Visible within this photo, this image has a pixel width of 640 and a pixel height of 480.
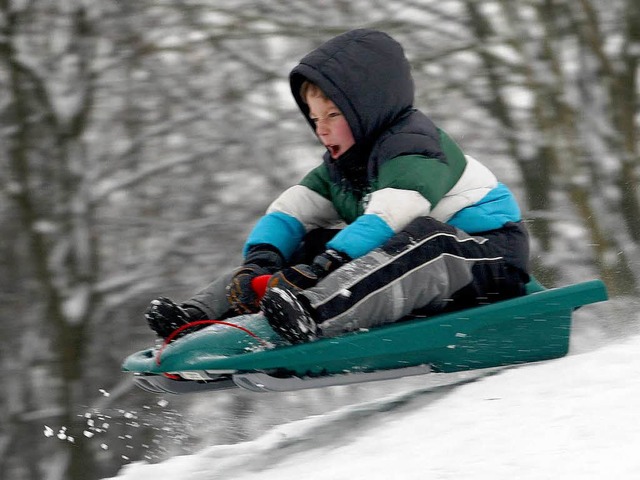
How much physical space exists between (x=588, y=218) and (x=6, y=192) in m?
5.39

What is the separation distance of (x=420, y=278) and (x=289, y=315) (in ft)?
1.42

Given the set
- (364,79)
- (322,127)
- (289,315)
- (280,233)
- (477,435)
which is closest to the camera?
(477,435)

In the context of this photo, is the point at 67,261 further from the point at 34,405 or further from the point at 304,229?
the point at 304,229

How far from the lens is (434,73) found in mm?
8703

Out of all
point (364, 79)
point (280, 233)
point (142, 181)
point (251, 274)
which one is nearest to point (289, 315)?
point (251, 274)

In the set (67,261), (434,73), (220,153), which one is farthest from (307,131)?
(67,261)

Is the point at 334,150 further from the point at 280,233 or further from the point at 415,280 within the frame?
the point at 415,280

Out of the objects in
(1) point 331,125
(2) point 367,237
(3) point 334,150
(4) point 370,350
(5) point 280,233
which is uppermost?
(1) point 331,125

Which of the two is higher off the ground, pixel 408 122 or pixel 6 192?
pixel 408 122

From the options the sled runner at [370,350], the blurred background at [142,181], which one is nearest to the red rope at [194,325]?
the sled runner at [370,350]

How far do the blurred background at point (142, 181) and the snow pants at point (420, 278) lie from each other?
458cm

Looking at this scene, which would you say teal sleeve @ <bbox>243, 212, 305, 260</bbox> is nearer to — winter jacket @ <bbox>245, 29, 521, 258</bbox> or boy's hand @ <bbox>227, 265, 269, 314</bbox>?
winter jacket @ <bbox>245, 29, 521, 258</bbox>

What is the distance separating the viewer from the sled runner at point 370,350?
8.70ft

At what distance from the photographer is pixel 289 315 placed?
2.57 m
